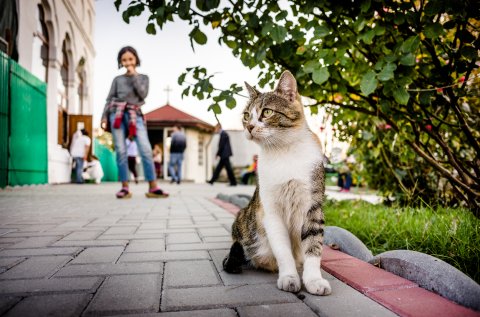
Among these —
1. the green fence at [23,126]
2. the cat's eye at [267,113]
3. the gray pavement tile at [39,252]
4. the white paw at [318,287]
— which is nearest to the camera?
the white paw at [318,287]

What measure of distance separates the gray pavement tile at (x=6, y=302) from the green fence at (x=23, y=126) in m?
6.32

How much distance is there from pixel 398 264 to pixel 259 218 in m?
0.77

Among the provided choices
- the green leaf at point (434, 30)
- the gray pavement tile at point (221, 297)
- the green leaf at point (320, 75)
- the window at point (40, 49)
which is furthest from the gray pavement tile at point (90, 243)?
the window at point (40, 49)

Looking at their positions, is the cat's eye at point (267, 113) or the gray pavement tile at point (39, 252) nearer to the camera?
the cat's eye at point (267, 113)

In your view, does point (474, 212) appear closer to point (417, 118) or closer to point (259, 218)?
point (417, 118)

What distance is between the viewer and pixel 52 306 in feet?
4.24

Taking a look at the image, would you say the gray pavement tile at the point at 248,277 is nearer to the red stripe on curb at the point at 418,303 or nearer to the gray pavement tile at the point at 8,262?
the red stripe on curb at the point at 418,303

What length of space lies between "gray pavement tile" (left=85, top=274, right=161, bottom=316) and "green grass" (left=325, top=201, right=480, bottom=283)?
158 cm

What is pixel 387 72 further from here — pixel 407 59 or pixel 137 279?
pixel 137 279

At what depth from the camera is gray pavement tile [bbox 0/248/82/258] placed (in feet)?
6.75

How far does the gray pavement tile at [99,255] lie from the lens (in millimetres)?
1943

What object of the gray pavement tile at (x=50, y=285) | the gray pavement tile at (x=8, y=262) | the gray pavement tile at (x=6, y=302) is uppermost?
the gray pavement tile at (x=6, y=302)

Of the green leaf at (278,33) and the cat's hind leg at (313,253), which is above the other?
the green leaf at (278,33)

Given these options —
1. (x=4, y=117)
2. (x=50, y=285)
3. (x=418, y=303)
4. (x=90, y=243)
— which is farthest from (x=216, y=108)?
(x=4, y=117)
